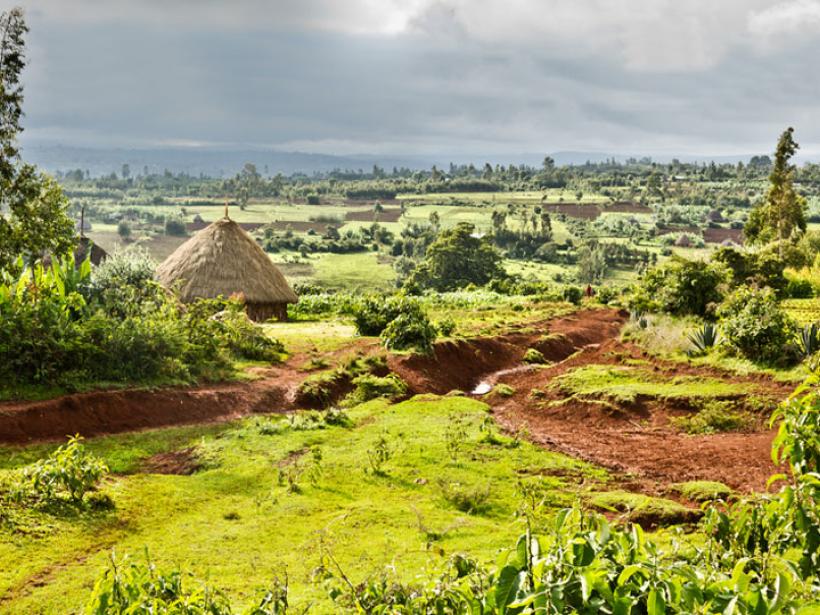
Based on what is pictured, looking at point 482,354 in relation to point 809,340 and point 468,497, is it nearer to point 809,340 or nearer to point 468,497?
point 809,340

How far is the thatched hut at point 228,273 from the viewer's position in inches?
1116

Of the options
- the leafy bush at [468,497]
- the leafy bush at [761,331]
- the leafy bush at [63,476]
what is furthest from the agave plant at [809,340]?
the leafy bush at [63,476]

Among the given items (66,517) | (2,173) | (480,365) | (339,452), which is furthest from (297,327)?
(66,517)

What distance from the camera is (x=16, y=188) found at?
1516 cm

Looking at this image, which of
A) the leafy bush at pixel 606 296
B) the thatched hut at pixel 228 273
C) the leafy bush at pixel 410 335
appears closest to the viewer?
the leafy bush at pixel 410 335

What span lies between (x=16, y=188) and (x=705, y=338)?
52.6ft

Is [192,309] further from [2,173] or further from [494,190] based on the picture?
[494,190]

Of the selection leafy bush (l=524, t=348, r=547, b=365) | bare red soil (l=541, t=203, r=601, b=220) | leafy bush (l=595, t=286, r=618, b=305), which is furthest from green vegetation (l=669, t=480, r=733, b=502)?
bare red soil (l=541, t=203, r=601, b=220)

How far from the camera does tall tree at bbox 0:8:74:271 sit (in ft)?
48.8

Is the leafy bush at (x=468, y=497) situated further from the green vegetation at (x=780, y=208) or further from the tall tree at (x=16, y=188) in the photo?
the green vegetation at (x=780, y=208)

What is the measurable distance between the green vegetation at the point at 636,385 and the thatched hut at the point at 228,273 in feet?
49.0

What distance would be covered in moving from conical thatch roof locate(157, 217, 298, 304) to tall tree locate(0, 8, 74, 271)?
12283 mm

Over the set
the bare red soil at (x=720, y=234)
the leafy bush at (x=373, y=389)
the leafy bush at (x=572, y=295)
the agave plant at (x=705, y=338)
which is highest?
the bare red soil at (x=720, y=234)

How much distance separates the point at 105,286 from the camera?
18812 mm
